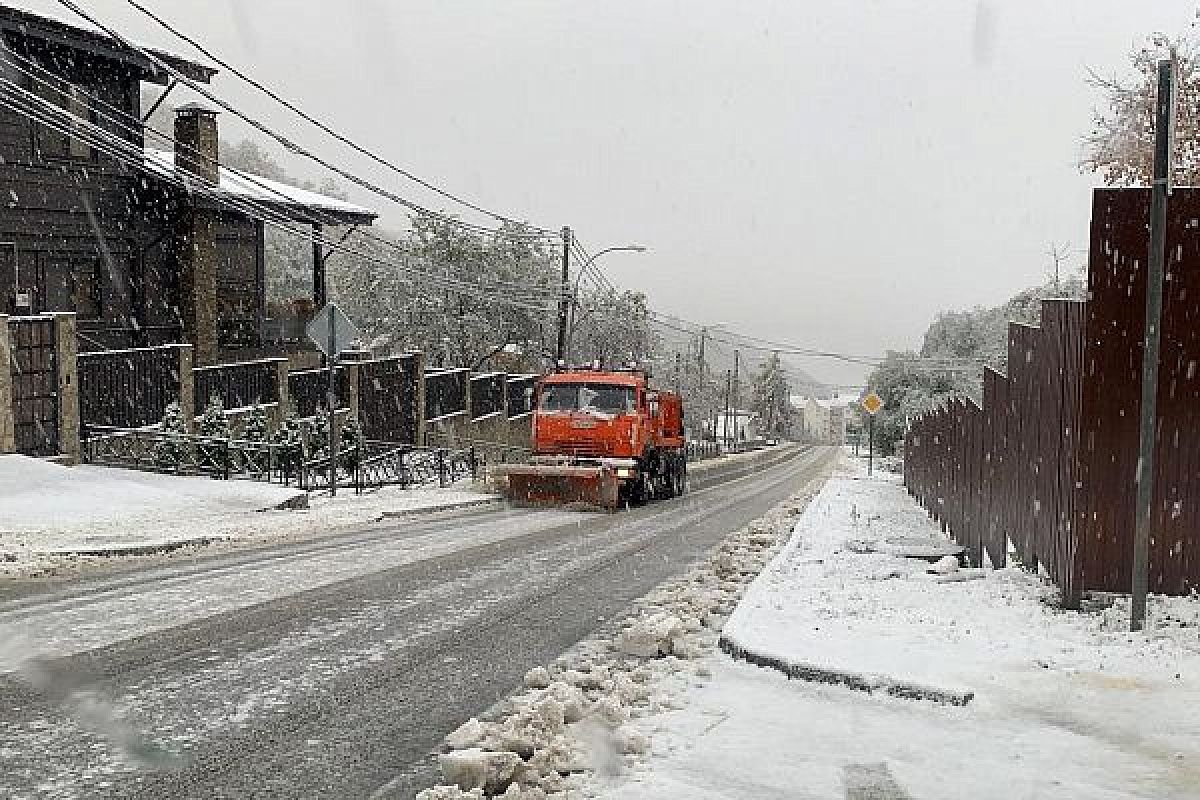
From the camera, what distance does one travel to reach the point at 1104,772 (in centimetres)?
477

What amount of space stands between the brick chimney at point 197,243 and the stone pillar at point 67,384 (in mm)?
12069

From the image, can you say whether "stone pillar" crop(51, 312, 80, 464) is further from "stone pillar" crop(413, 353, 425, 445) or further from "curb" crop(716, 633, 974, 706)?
"curb" crop(716, 633, 974, 706)

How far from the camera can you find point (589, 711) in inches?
226

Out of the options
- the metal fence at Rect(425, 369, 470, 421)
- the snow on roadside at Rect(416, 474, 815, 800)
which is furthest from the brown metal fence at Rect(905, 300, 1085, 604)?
the metal fence at Rect(425, 369, 470, 421)

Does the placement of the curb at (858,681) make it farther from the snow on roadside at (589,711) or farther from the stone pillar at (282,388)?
the stone pillar at (282,388)

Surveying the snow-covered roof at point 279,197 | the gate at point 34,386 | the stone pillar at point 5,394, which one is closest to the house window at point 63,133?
the snow-covered roof at point 279,197

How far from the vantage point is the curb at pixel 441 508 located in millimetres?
17925

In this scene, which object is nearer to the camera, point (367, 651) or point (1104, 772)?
point (1104, 772)

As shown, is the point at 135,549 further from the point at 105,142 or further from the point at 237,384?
the point at 105,142

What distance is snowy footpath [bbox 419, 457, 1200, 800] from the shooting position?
4.68 metres

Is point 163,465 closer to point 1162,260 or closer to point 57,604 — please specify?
point 57,604

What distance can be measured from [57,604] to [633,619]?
486 centimetres

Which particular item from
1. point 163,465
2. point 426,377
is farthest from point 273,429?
point 426,377

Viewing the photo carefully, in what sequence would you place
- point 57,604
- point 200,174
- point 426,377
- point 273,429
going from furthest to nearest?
point 426,377
point 200,174
point 273,429
point 57,604
